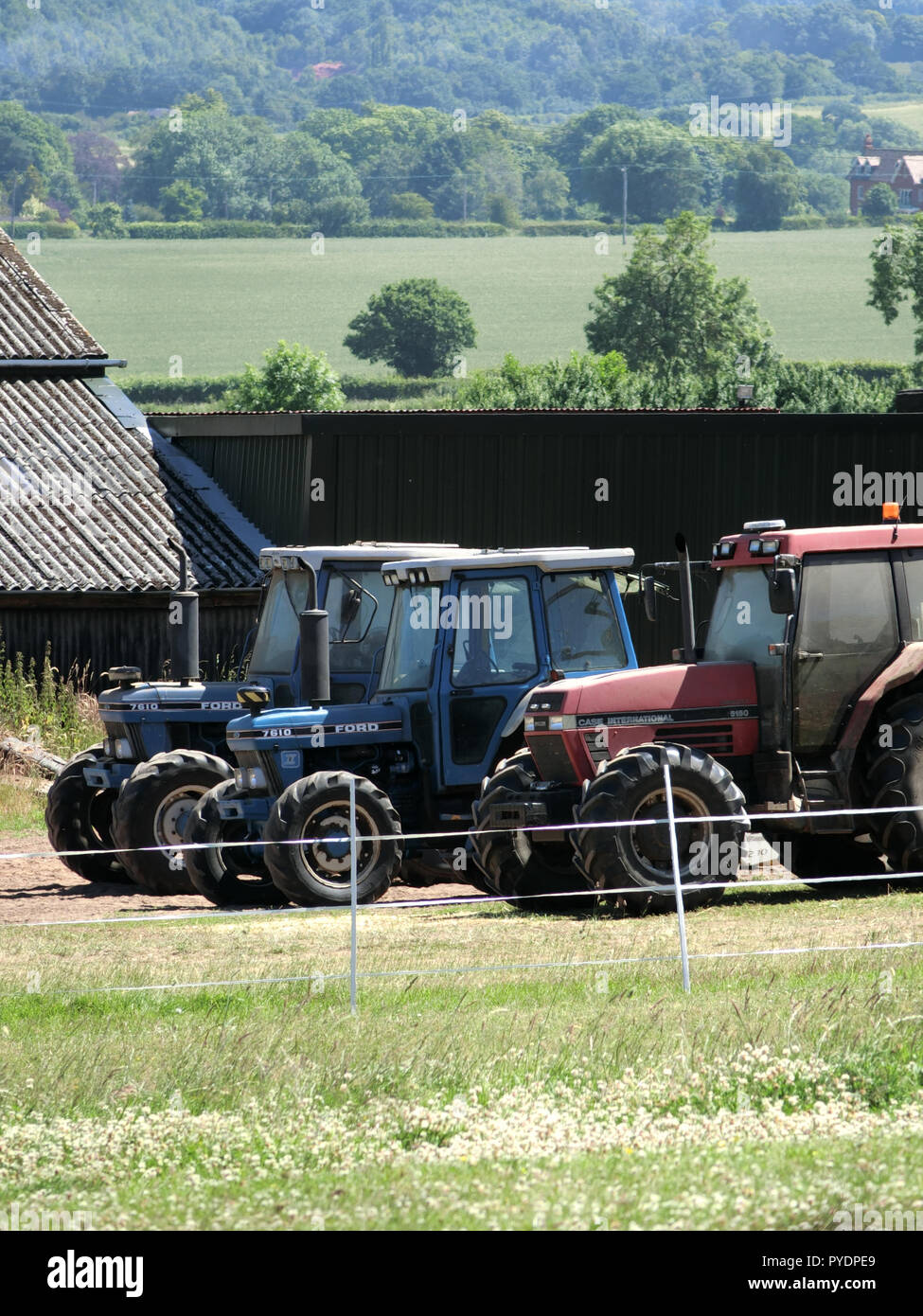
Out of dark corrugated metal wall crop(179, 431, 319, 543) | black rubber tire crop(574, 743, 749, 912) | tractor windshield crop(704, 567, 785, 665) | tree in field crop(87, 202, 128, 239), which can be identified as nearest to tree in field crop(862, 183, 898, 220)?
tree in field crop(87, 202, 128, 239)

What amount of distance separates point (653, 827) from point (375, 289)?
438 ft

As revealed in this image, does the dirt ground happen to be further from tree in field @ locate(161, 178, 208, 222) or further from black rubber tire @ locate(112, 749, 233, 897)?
tree in field @ locate(161, 178, 208, 222)

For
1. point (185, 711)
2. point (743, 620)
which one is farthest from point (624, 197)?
point (743, 620)

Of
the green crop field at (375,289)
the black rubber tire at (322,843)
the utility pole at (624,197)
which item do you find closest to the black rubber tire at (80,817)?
the black rubber tire at (322,843)

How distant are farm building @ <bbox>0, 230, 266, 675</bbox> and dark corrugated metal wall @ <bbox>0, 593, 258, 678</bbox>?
0.05 ft

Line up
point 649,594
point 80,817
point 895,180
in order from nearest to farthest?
point 649,594, point 80,817, point 895,180

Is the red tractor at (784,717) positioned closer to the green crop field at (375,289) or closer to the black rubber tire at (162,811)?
the black rubber tire at (162,811)

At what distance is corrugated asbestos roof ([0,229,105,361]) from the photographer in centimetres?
2947

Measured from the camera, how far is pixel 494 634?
14.0 m

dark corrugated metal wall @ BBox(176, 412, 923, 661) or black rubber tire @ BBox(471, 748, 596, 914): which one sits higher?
dark corrugated metal wall @ BBox(176, 412, 923, 661)

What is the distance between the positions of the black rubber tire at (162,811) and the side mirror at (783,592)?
5099 mm

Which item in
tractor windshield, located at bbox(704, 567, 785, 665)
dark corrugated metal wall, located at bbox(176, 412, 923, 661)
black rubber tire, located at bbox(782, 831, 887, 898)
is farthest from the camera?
dark corrugated metal wall, located at bbox(176, 412, 923, 661)

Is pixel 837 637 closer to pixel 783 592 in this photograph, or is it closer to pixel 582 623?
pixel 783 592

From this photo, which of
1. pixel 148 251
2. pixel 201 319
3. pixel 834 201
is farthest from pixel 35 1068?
pixel 834 201
